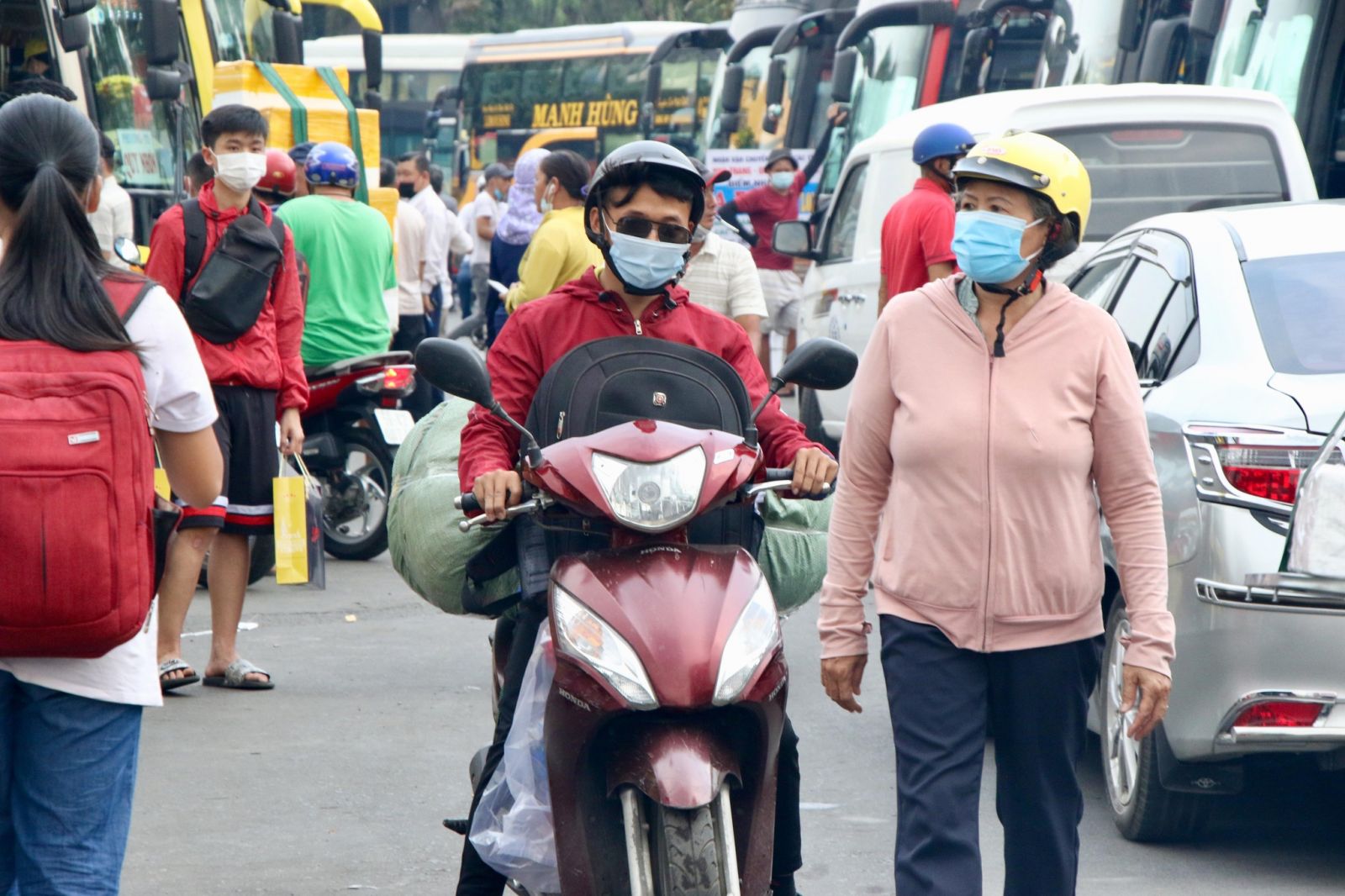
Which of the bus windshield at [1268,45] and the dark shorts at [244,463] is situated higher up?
the bus windshield at [1268,45]

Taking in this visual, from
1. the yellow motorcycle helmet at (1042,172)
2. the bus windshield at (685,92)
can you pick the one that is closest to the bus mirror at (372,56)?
the yellow motorcycle helmet at (1042,172)

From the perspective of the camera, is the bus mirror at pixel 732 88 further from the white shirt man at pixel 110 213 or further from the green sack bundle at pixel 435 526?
the green sack bundle at pixel 435 526

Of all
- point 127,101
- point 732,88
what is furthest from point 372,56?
point 732,88

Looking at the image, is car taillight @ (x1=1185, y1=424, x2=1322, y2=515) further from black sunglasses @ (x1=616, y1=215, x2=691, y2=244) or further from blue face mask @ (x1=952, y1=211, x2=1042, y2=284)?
black sunglasses @ (x1=616, y1=215, x2=691, y2=244)

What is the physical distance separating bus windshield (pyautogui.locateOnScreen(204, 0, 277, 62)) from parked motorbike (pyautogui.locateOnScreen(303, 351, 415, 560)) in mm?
4877

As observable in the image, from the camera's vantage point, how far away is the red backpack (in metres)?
3.08

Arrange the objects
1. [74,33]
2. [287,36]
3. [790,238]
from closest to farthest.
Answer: [74,33] → [790,238] → [287,36]

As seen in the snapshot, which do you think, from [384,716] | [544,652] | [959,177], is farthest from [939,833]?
[384,716]

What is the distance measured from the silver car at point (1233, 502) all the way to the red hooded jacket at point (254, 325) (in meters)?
3.01

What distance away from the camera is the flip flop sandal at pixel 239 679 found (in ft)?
24.1

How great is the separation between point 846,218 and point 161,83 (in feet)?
13.5

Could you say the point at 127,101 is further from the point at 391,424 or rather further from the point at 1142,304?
the point at 1142,304

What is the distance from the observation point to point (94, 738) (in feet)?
10.8

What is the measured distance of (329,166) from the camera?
9.49 metres
